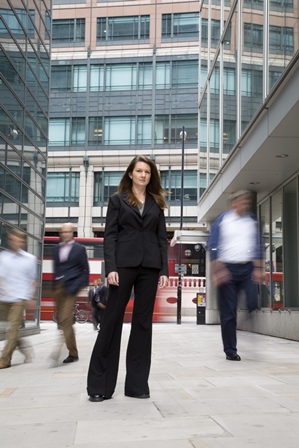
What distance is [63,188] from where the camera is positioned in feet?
147

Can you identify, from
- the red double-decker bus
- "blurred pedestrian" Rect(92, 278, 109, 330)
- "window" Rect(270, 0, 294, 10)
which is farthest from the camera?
the red double-decker bus

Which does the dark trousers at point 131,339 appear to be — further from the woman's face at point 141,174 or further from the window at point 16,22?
the window at point 16,22

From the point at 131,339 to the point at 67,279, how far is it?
289 cm

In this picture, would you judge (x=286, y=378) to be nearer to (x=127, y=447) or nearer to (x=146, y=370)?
(x=146, y=370)

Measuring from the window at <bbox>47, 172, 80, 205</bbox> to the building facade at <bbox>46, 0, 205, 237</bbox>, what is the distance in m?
0.07

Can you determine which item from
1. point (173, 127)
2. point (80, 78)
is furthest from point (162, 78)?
point (80, 78)

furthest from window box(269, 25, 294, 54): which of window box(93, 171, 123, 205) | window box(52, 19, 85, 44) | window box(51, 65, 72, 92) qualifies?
window box(52, 19, 85, 44)

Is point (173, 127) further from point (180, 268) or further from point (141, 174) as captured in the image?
point (141, 174)

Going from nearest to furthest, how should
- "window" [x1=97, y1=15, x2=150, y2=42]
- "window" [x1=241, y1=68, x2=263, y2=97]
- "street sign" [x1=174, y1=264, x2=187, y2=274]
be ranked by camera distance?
"window" [x1=241, y1=68, x2=263, y2=97], "street sign" [x1=174, y1=264, x2=187, y2=274], "window" [x1=97, y1=15, x2=150, y2=42]

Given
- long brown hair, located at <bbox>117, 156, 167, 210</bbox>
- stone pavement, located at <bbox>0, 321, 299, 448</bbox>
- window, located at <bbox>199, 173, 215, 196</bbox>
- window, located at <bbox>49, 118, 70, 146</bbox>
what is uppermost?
window, located at <bbox>49, 118, 70, 146</bbox>

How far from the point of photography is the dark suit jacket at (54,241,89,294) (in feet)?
24.6

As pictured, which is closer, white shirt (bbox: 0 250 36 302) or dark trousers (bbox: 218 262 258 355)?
dark trousers (bbox: 218 262 258 355)

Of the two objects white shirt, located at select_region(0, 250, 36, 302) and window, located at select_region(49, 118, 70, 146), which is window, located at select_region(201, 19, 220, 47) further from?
window, located at select_region(49, 118, 70, 146)

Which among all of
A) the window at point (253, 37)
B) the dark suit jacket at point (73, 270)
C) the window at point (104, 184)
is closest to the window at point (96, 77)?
the window at point (104, 184)
